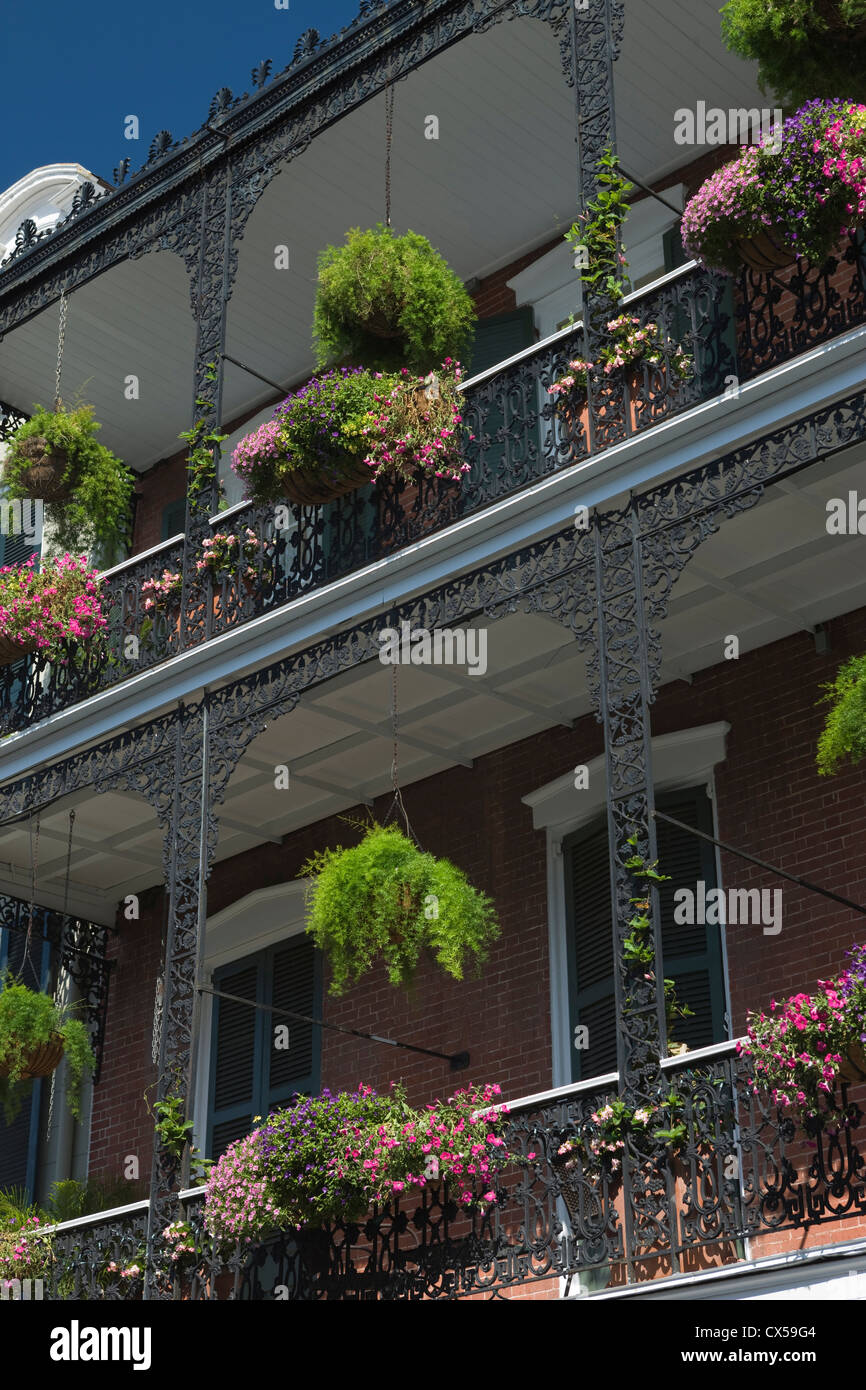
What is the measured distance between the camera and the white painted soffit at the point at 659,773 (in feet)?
33.9

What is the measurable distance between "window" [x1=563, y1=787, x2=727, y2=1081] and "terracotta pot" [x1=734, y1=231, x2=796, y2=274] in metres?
3.02

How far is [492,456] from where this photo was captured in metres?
10.5

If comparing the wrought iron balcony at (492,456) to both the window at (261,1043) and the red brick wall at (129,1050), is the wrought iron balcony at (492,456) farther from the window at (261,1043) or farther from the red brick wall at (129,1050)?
the window at (261,1043)

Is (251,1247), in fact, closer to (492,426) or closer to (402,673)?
(402,673)

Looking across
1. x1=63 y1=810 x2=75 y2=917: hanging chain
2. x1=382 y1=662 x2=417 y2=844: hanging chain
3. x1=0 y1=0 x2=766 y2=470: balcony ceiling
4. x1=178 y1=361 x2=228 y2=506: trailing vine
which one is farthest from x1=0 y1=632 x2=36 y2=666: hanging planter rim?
x1=0 y1=0 x2=766 y2=470: balcony ceiling

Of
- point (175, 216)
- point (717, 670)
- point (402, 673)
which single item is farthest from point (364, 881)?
point (175, 216)

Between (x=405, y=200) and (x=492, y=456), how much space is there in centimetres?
295

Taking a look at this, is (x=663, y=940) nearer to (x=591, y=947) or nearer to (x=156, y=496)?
(x=591, y=947)

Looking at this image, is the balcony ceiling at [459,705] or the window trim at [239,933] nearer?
the balcony ceiling at [459,705]

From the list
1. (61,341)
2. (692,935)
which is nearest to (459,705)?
(692,935)

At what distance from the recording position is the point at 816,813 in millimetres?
9773

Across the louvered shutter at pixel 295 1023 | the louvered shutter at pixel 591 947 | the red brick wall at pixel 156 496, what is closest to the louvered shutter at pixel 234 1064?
the louvered shutter at pixel 295 1023

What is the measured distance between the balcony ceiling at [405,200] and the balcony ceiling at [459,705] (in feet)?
11.3

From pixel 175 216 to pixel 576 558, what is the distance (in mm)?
4579
